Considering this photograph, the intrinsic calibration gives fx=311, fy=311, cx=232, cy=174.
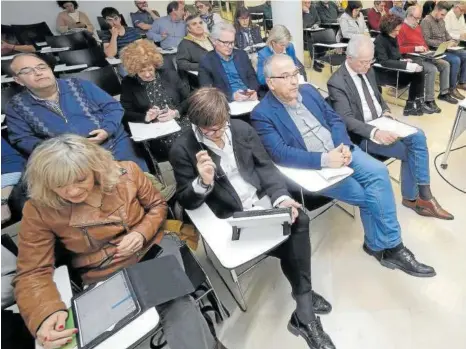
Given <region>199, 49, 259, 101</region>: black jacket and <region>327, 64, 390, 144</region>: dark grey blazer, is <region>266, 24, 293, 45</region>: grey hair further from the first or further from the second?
<region>327, 64, 390, 144</region>: dark grey blazer

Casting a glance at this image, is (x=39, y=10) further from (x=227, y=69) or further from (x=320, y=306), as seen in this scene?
(x=320, y=306)

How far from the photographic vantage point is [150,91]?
7.48 feet

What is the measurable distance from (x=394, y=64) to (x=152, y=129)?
271 cm

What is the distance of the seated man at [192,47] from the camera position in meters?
3.16

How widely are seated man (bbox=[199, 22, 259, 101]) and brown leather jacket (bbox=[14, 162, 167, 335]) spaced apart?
1.35 metres

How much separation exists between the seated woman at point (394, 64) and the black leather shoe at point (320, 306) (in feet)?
9.03

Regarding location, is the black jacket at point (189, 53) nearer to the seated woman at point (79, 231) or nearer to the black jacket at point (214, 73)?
the black jacket at point (214, 73)

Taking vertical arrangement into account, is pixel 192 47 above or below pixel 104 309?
above

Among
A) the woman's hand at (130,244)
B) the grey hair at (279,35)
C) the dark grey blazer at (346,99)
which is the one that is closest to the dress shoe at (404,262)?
the dark grey blazer at (346,99)

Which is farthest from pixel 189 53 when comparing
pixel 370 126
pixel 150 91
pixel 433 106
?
pixel 433 106

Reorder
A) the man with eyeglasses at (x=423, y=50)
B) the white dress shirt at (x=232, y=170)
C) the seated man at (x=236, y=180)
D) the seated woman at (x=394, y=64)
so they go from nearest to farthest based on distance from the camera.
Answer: the seated man at (x=236, y=180) → the white dress shirt at (x=232, y=170) → the seated woman at (x=394, y=64) → the man with eyeglasses at (x=423, y=50)

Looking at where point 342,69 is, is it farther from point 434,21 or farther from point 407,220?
point 434,21

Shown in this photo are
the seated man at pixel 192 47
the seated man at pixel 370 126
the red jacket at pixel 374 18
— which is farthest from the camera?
the red jacket at pixel 374 18

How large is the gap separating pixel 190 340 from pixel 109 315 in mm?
304
